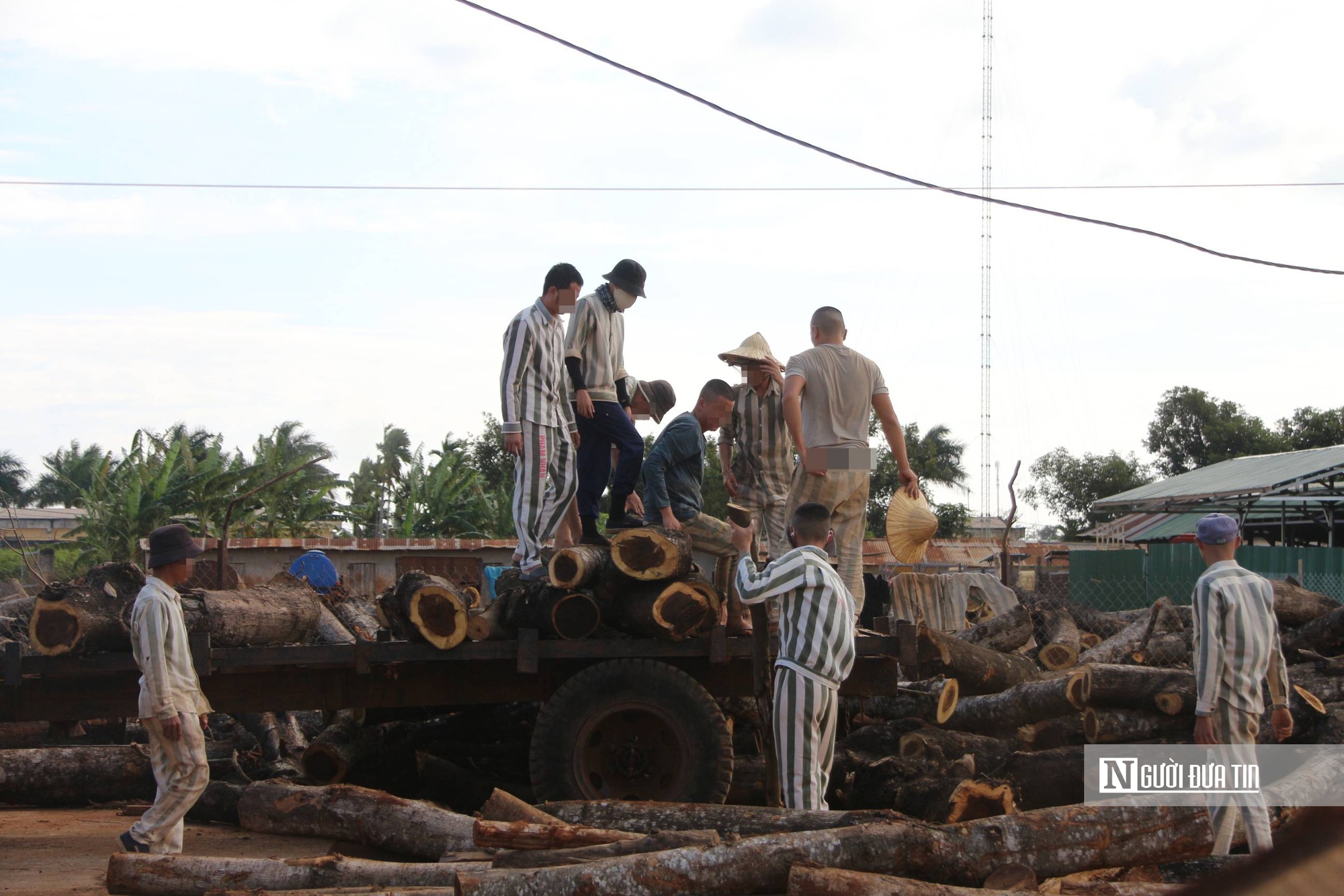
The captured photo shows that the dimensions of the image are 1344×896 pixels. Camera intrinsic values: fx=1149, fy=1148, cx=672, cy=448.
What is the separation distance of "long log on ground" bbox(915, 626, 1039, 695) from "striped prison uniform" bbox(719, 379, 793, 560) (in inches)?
48.7

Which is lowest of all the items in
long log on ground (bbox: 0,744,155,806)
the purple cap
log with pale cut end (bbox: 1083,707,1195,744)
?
long log on ground (bbox: 0,744,155,806)

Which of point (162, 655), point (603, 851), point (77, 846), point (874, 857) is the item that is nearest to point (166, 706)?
point (162, 655)

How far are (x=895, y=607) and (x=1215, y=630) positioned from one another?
751 cm

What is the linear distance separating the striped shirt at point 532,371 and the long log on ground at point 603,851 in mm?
2866

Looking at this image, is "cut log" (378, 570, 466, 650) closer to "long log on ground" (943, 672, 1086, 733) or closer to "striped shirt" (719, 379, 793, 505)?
"striped shirt" (719, 379, 793, 505)

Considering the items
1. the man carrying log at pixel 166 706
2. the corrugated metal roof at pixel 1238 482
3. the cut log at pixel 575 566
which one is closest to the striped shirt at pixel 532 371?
the cut log at pixel 575 566

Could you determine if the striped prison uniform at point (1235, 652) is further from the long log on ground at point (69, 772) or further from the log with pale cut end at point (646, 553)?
the long log on ground at point (69, 772)

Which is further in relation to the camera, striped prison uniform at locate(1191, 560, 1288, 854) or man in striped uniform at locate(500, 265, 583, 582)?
man in striped uniform at locate(500, 265, 583, 582)

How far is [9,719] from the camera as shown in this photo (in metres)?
5.88

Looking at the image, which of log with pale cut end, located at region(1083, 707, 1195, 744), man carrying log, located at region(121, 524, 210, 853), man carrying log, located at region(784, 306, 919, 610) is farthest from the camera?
log with pale cut end, located at region(1083, 707, 1195, 744)

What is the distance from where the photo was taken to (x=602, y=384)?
7.31 metres

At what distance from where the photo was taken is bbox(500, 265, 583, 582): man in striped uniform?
6.78m

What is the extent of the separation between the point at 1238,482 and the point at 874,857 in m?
24.0

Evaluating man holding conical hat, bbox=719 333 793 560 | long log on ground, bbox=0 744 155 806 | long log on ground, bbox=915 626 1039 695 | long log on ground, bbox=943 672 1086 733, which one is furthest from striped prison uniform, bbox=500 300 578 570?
long log on ground, bbox=943 672 1086 733
